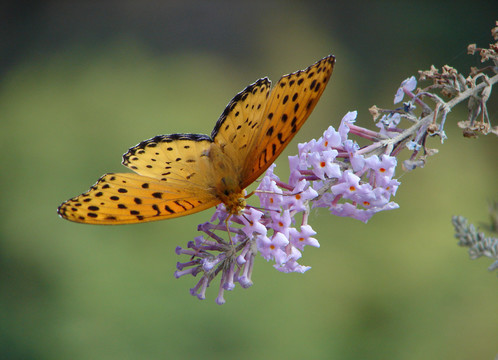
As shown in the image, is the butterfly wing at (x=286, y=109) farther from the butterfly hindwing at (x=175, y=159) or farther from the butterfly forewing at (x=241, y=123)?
the butterfly hindwing at (x=175, y=159)

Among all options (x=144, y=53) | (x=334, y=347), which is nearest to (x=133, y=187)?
(x=334, y=347)

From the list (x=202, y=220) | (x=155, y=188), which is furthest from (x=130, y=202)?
(x=202, y=220)

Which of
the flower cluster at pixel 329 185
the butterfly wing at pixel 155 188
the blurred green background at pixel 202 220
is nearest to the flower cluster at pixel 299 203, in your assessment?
the flower cluster at pixel 329 185

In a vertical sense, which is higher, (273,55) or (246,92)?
(273,55)

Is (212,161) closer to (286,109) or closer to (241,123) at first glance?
(241,123)

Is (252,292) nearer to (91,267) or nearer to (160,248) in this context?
(160,248)

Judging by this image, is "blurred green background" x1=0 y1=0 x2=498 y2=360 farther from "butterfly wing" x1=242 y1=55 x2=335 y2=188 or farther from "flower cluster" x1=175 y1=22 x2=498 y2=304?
"butterfly wing" x1=242 y1=55 x2=335 y2=188
